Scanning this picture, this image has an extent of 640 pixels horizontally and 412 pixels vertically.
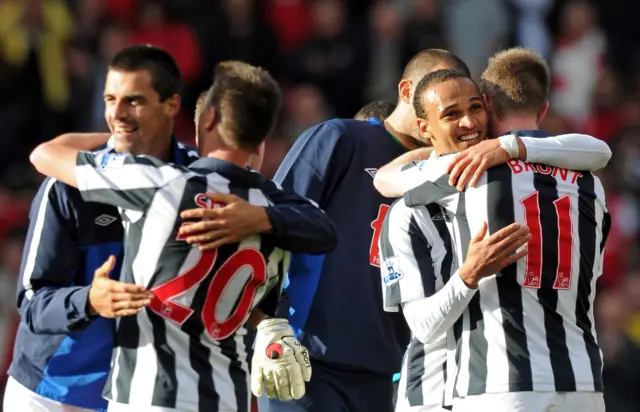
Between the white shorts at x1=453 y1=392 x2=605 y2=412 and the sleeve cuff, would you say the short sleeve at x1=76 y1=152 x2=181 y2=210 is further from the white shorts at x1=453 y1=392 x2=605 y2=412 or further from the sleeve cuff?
the white shorts at x1=453 y1=392 x2=605 y2=412

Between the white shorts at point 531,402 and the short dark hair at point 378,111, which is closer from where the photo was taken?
the white shorts at point 531,402

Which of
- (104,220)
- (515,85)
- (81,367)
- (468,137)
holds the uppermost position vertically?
(515,85)

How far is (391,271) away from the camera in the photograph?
4.72m

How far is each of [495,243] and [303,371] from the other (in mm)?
940

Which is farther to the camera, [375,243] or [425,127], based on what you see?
[375,243]

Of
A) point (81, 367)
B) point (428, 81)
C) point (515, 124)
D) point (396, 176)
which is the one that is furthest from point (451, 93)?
point (81, 367)

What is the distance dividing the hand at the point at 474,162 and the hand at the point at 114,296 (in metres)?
1.18

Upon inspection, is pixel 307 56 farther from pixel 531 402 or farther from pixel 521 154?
pixel 531 402

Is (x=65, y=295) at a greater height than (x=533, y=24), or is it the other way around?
(x=533, y=24)

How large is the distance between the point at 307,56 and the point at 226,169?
8471mm

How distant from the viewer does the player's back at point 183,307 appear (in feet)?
13.4

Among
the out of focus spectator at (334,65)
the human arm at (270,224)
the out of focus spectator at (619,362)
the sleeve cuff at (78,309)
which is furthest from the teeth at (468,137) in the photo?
the out of focus spectator at (334,65)

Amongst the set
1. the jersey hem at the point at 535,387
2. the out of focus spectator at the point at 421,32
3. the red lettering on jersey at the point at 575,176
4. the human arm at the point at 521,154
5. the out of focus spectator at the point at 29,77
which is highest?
the out of focus spectator at the point at 421,32

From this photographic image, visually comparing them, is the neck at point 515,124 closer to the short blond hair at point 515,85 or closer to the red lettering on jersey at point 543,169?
the short blond hair at point 515,85
